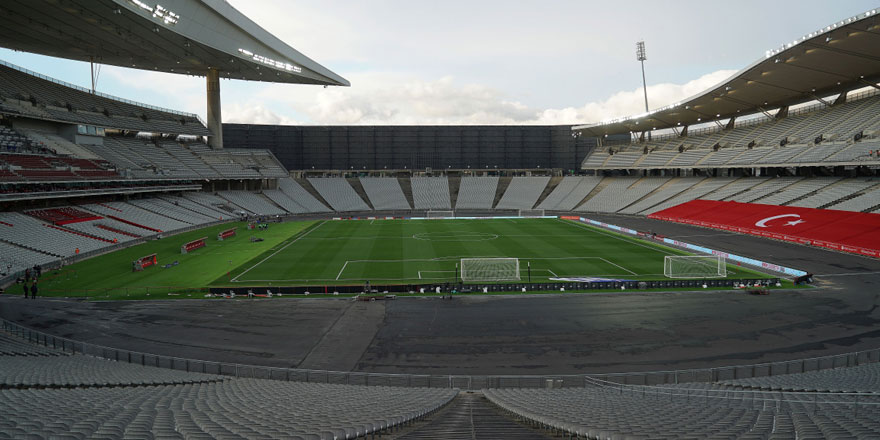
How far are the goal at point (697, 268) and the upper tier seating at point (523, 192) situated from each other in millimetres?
51403

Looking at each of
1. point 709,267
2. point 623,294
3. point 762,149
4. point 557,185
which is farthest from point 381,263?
point 557,185

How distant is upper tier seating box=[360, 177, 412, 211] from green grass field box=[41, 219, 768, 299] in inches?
1086

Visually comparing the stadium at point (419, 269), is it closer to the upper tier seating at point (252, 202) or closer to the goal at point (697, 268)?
the goal at point (697, 268)

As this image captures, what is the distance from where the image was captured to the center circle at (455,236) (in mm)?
48281

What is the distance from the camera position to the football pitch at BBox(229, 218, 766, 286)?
31.6 metres

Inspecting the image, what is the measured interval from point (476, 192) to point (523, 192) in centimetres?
886

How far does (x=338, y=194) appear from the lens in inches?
3423

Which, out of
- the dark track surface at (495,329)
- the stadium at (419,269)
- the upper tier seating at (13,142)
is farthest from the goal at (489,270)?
the upper tier seating at (13,142)

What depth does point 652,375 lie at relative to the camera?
15.4 m

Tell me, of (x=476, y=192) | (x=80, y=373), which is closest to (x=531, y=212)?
(x=476, y=192)

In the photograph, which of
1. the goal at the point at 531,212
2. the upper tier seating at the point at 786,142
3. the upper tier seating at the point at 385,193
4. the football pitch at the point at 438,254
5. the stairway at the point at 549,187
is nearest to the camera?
the football pitch at the point at 438,254

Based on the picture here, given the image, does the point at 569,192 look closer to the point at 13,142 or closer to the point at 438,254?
the point at 438,254

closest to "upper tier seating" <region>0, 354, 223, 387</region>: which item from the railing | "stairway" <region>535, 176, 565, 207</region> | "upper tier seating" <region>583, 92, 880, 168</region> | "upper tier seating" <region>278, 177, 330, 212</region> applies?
the railing

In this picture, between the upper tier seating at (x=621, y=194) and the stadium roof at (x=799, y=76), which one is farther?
the upper tier seating at (x=621, y=194)
